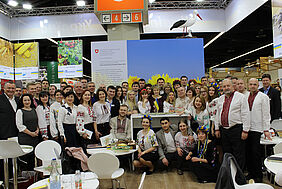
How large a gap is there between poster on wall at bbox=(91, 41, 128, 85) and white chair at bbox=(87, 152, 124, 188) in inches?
163

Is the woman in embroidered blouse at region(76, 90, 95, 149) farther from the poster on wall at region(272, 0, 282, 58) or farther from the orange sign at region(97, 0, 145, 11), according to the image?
the poster on wall at region(272, 0, 282, 58)

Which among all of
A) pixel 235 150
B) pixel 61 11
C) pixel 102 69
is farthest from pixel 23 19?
pixel 235 150

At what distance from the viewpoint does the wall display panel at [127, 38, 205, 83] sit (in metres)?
6.81

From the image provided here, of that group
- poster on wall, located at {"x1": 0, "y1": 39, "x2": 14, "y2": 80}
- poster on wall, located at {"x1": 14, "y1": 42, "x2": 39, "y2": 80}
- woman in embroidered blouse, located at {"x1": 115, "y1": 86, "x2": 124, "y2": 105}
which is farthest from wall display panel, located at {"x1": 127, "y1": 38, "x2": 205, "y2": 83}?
poster on wall, located at {"x1": 0, "y1": 39, "x2": 14, "y2": 80}

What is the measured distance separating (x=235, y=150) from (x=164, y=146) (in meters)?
1.39

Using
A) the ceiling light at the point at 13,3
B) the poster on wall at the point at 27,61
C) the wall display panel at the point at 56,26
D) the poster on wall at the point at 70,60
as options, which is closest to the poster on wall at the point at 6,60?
the poster on wall at the point at 27,61

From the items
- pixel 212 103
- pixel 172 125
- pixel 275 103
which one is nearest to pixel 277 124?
pixel 275 103

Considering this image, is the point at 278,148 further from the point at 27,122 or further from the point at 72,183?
the point at 27,122

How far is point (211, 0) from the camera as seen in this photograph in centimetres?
888

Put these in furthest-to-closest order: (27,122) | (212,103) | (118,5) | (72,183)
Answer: (118,5)
(212,103)
(27,122)
(72,183)

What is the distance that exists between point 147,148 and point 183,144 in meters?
0.70

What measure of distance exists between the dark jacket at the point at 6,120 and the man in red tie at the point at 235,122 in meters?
3.62

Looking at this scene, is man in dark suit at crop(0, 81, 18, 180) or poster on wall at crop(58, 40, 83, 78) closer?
man in dark suit at crop(0, 81, 18, 180)

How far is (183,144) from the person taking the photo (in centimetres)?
430
